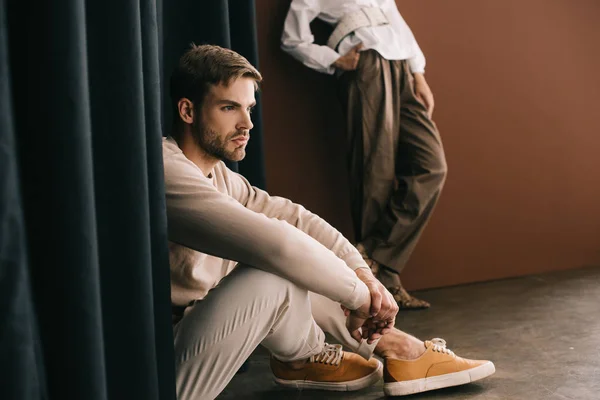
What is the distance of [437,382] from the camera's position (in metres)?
1.86

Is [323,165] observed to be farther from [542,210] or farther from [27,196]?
[27,196]

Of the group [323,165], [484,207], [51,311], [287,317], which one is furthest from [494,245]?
[51,311]

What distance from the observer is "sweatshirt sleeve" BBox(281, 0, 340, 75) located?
9.66ft

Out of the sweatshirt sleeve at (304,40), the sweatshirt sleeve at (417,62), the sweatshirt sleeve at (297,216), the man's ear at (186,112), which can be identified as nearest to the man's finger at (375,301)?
the sweatshirt sleeve at (297,216)

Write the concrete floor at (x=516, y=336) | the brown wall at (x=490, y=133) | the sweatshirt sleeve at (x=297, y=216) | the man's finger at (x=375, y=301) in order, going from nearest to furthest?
the man's finger at (x=375, y=301)
the sweatshirt sleeve at (x=297, y=216)
the concrete floor at (x=516, y=336)
the brown wall at (x=490, y=133)

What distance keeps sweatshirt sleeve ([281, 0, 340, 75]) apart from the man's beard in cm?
138

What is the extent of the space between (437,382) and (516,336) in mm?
654

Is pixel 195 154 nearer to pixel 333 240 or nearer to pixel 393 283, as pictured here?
pixel 333 240

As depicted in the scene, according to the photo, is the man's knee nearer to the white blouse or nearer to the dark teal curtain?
the dark teal curtain

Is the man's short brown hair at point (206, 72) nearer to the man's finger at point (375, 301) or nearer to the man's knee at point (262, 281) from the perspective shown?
the man's knee at point (262, 281)

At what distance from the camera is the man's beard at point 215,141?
5.35 feet

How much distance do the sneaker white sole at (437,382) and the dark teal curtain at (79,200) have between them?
0.73m

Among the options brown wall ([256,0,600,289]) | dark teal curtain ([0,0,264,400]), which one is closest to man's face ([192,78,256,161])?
dark teal curtain ([0,0,264,400])

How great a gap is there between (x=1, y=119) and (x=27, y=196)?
123 mm
